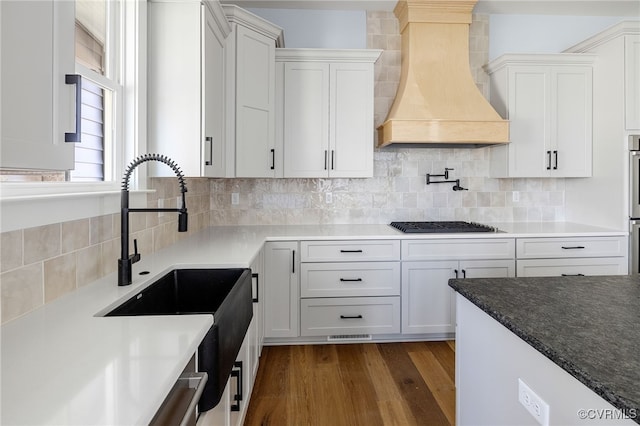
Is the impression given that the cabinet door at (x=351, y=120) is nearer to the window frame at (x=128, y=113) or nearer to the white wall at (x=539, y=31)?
the white wall at (x=539, y=31)

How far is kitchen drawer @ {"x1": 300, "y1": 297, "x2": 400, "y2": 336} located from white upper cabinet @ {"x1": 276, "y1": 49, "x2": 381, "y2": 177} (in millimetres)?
1066

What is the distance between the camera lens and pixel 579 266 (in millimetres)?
2830

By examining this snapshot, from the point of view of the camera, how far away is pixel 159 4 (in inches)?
78.2

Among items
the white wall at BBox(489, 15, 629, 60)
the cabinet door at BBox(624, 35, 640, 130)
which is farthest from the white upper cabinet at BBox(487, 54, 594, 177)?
the white wall at BBox(489, 15, 629, 60)

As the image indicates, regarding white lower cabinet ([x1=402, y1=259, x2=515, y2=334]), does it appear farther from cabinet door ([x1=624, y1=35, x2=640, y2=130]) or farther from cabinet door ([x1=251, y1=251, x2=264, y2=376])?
cabinet door ([x1=624, y1=35, x2=640, y2=130])

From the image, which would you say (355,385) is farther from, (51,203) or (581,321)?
(51,203)

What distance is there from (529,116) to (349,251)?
6.64 feet

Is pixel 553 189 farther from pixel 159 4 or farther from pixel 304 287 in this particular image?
pixel 159 4

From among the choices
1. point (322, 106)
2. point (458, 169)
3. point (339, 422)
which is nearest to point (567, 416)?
point (339, 422)

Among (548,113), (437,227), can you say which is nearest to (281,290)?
(437,227)

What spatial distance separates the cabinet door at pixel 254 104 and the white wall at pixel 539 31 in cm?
219

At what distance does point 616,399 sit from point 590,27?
13.5 ft

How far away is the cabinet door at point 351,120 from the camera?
2994 mm

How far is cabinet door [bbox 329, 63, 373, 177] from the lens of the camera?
2.99 meters
